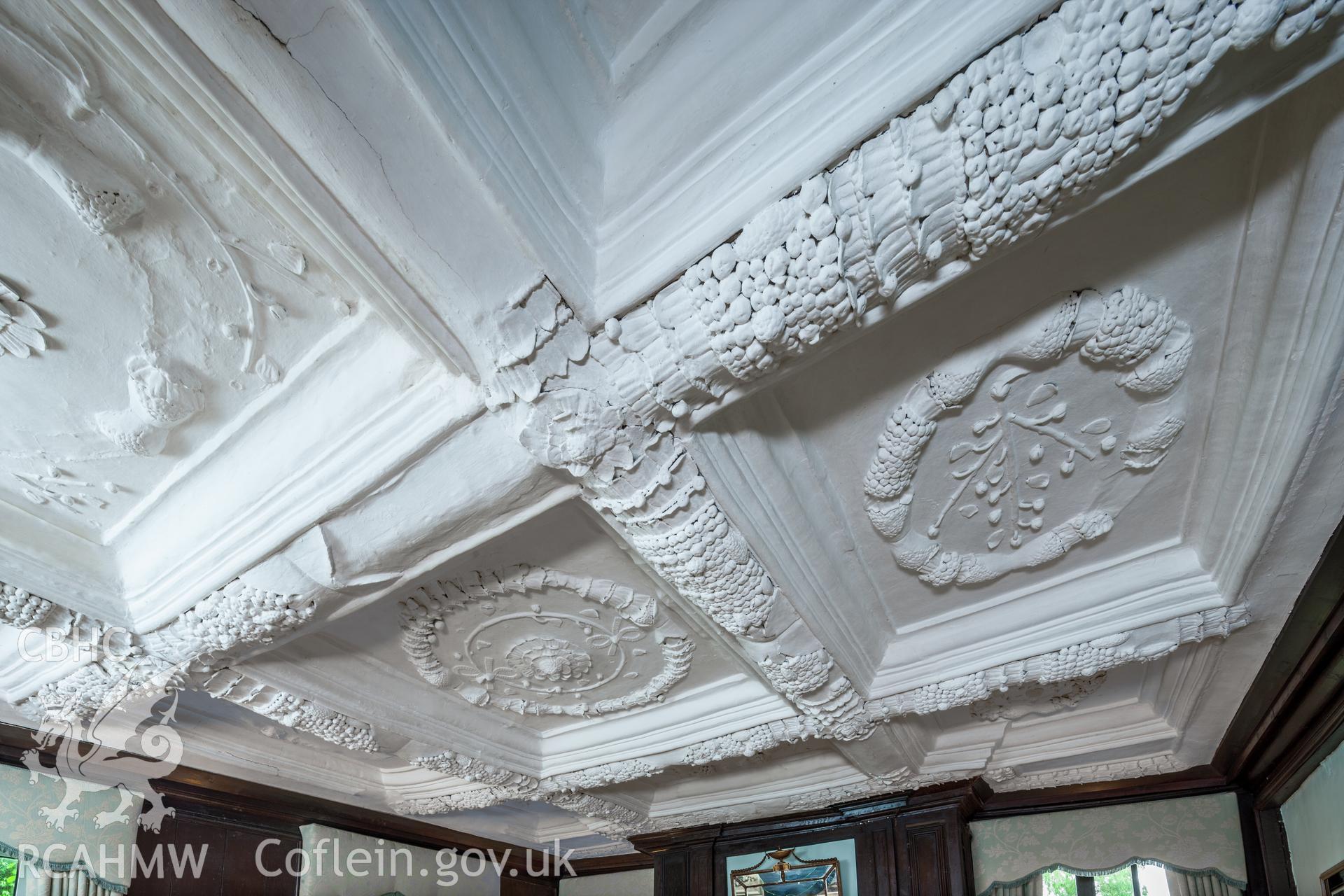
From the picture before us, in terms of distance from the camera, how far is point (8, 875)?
3.48 metres

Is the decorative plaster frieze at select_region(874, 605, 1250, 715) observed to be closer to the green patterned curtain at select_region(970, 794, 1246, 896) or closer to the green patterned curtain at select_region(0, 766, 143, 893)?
the green patterned curtain at select_region(970, 794, 1246, 896)

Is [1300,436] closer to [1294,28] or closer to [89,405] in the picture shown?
[1294,28]

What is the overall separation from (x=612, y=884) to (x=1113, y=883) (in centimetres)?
384

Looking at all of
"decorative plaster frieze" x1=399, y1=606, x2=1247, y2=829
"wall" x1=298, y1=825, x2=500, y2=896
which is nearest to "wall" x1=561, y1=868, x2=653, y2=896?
"wall" x1=298, y1=825, x2=500, y2=896

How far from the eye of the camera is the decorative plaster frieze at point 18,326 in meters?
1.64

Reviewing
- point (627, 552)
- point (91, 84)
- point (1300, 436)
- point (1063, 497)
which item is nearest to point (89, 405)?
point (91, 84)

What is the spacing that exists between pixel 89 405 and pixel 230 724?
2545 millimetres

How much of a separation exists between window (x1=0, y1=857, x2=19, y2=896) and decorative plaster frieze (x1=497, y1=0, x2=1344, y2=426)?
3753mm

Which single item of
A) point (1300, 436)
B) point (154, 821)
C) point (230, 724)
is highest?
point (1300, 436)

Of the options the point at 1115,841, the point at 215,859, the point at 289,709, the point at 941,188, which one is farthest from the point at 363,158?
the point at 1115,841

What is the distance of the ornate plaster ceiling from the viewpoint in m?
1.21

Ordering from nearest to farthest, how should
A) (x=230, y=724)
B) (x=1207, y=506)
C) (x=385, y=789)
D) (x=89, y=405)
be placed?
1. (x=89, y=405)
2. (x=1207, y=506)
3. (x=230, y=724)
4. (x=385, y=789)

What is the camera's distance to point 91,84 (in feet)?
4.14

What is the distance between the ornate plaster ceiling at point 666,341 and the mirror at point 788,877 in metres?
2.10
